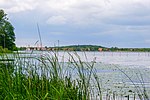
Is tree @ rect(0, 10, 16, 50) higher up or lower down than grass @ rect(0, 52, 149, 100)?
higher up

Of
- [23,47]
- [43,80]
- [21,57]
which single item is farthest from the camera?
[23,47]

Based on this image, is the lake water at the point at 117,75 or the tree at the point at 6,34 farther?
the tree at the point at 6,34

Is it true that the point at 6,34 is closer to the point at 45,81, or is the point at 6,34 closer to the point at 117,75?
the point at 45,81

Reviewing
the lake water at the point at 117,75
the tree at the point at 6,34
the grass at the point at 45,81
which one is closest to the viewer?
the grass at the point at 45,81

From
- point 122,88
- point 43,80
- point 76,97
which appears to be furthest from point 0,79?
point 122,88

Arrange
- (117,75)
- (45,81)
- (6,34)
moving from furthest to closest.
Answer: (117,75), (6,34), (45,81)

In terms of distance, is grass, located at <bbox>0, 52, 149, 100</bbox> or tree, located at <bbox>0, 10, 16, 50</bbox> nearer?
grass, located at <bbox>0, 52, 149, 100</bbox>

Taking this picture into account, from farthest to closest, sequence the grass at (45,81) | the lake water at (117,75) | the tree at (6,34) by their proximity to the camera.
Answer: the tree at (6,34) → the lake water at (117,75) → the grass at (45,81)

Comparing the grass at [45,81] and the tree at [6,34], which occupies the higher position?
the tree at [6,34]

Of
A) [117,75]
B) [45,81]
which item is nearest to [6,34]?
[45,81]

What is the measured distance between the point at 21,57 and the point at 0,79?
2.01ft

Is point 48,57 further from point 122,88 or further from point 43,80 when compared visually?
point 122,88

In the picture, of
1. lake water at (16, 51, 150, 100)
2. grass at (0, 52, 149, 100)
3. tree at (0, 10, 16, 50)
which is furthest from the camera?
tree at (0, 10, 16, 50)

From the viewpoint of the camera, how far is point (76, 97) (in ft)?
24.3
